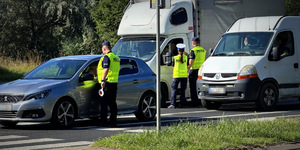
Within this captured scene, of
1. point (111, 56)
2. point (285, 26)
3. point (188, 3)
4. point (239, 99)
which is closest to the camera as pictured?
point (111, 56)

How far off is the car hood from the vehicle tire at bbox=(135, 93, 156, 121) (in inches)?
86.8

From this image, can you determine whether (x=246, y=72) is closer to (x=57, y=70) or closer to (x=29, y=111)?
(x=57, y=70)

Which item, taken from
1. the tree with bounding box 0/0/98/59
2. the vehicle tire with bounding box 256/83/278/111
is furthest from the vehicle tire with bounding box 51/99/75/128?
the tree with bounding box 0/0/98/59

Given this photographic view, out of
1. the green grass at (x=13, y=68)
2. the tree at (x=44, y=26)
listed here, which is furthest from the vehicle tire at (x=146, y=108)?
the tree at (x=44, y=26)

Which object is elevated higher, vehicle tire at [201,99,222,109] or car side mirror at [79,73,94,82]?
car side mirror at [79,73,94,82]

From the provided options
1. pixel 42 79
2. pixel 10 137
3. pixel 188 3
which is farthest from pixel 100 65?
pixel 188 3

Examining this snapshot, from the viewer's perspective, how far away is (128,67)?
15.0 metres

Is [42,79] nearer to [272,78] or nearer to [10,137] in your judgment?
[10,137]

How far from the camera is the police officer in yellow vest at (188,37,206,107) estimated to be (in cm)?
1878

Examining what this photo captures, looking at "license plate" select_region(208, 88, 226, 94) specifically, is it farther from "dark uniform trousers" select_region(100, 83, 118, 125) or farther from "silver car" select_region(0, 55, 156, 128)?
"dark uniform trousers" select_region(100, 83, 118, 125)

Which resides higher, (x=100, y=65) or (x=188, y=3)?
(x=188, y=3)

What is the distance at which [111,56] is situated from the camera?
44.6 feet

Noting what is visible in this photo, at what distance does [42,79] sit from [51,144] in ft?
10.5

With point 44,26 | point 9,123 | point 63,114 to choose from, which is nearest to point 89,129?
point 63,114
